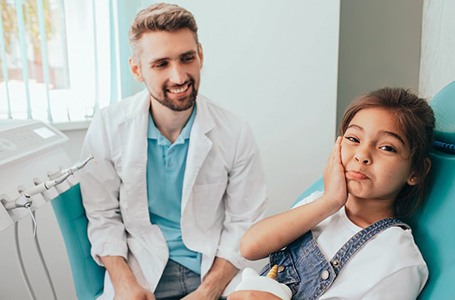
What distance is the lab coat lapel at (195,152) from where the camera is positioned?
1.32 m

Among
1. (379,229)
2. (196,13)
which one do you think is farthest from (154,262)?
(196,13)

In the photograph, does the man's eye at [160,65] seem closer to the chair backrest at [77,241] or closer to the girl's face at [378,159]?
the chair backrest at [77,241]

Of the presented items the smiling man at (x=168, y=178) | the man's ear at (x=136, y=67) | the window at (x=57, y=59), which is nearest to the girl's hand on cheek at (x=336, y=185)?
the smiling man at (x=168, y=178)

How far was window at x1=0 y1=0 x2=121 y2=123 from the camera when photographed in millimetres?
1817

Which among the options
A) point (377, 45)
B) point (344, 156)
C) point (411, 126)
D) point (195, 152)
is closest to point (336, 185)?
point (344, 156)

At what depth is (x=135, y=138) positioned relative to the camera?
1328mm

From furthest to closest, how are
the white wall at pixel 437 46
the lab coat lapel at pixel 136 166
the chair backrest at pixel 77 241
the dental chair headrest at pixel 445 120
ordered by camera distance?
the white wall at pixel 437 46, the lab coat lapel at pixel 136 166, the chair backrest at pixel 77 241, the dental chair headrest at pixel 445 120

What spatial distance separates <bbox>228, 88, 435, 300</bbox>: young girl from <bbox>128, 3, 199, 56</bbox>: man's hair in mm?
543

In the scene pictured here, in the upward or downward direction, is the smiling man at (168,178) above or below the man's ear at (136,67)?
below

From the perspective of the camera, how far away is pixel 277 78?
186 cm

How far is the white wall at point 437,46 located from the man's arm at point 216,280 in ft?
3.11

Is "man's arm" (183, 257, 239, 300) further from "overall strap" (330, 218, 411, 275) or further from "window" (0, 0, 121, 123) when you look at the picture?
"window" (0, 0, 121, 123)

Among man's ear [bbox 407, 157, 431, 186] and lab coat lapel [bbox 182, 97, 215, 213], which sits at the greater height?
man's ear [bbox 407, 157, 431, 186]

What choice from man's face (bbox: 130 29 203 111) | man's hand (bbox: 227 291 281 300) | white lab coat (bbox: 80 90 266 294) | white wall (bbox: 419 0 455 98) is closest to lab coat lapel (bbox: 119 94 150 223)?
white lab coat (bbox: 80 90 266 294)
